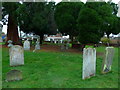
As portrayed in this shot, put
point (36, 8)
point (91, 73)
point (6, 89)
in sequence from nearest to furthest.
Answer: point (6, 89) → point (91, 73) → point (36, 8)

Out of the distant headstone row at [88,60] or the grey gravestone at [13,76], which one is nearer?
the grey gravestone at [13,76]

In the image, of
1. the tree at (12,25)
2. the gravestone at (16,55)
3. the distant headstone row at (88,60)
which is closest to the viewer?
the distant headstone row at (88,60)

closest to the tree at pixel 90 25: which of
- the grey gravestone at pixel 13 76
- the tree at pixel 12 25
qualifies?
the tree at pixel 12 25

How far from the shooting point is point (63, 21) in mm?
23703

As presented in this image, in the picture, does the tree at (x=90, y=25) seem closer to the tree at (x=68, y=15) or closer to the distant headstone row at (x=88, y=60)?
the tree at (x=68, y=15)

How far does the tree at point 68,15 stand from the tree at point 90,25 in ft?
15.8

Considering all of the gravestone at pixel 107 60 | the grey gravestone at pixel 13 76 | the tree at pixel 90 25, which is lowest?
the grey gravestone at pixel 13 76

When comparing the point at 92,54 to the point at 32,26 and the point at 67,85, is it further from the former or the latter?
the point at 32,26

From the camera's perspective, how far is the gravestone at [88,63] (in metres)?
6.03

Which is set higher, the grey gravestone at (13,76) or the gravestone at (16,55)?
the gravestone at (16,55)

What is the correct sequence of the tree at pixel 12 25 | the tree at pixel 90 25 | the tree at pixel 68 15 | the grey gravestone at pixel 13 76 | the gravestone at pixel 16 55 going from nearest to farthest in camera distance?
the grey gravestone at pixel 13 76 → the gravestone at pixel 16 55 → the tree at pixel 90 25 → the tree at pixel 12 25 → the tree at pixel 68 15

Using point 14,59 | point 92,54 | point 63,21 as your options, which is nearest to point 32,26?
point 63,21

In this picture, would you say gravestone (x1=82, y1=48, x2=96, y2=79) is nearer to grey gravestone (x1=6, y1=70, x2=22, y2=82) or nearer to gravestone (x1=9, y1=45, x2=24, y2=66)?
grey gravestone (x1=6, y1=70, x2=22, y2=82)

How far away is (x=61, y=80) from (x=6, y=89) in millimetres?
1955
